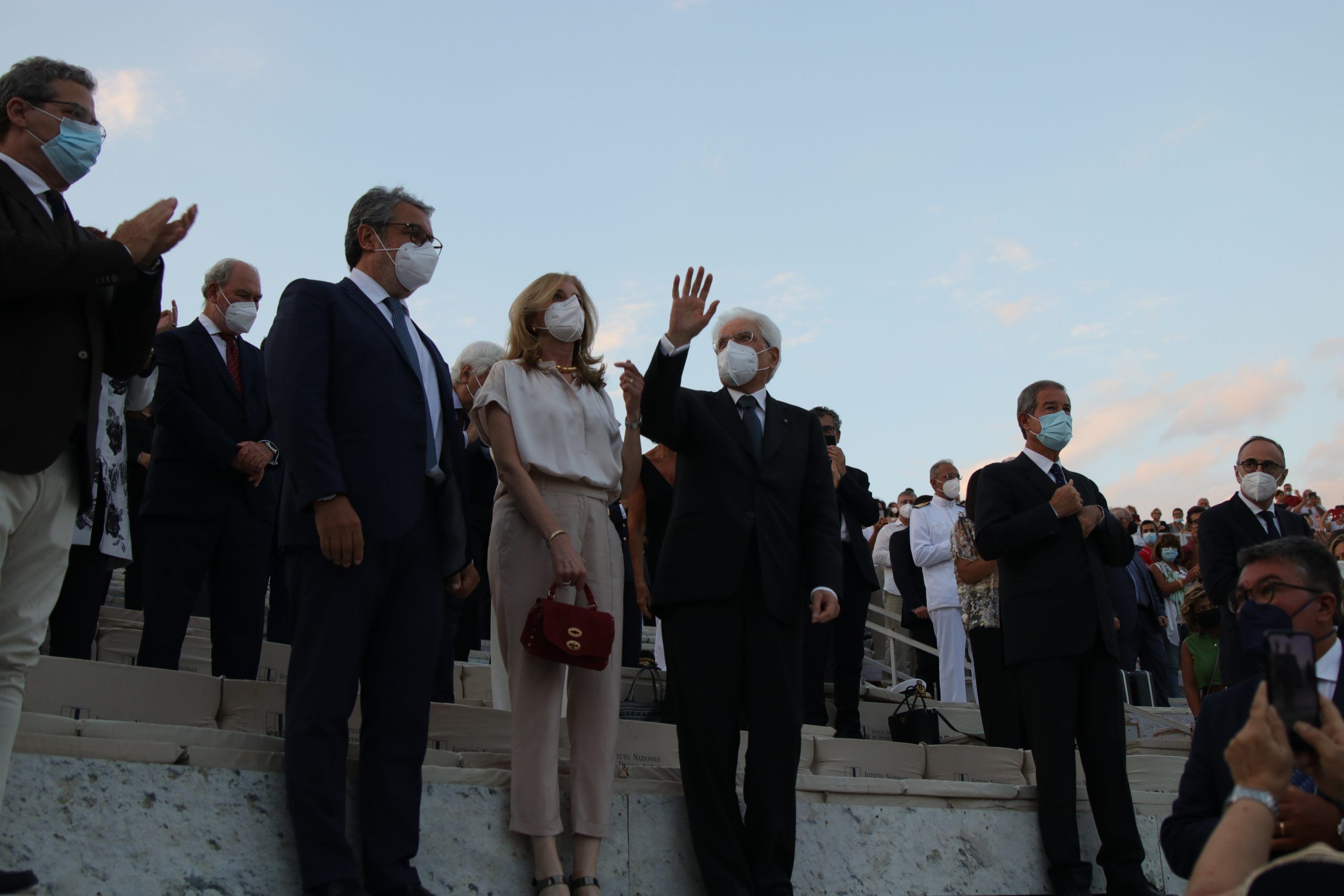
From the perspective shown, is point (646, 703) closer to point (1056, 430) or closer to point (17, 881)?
point (1056, 430)

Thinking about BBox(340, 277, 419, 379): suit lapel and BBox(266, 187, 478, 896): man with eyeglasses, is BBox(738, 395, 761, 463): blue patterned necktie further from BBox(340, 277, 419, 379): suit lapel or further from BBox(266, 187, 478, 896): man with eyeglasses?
BBox(340, 277, 419, 379): suit lapel

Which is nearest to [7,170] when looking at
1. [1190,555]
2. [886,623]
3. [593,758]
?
[593,758]

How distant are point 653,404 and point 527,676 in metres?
1.10

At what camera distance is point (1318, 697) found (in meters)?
2.55

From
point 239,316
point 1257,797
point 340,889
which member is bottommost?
point 340,889

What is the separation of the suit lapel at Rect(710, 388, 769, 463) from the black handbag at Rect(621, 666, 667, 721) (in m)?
2.20

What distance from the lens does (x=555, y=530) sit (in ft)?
13.5

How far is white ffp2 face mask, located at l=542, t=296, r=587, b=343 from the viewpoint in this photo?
4.53 meters

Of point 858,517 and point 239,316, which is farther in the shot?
point 858,517

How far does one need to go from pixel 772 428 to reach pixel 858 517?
2878 millimetres

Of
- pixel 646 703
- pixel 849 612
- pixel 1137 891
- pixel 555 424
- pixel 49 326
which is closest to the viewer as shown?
pixel 49 326

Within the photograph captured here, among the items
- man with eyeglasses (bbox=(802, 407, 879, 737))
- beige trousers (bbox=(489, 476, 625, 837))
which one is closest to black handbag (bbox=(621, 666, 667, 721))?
man with eyeglasses (bbox=(802, 407, 879, 737))

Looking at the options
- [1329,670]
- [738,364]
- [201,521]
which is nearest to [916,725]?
[738,364]

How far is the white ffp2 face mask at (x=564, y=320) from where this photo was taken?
453cm
